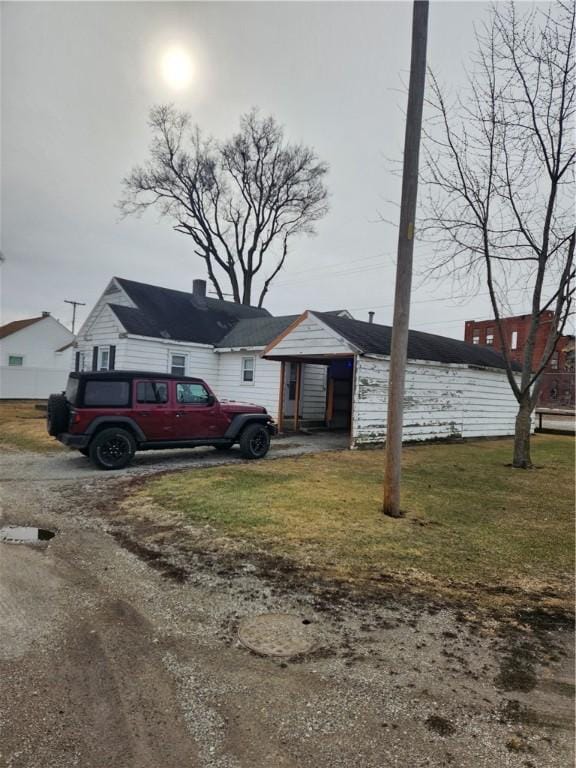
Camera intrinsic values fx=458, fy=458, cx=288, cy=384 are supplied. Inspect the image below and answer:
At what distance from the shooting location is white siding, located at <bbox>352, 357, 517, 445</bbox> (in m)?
13.2

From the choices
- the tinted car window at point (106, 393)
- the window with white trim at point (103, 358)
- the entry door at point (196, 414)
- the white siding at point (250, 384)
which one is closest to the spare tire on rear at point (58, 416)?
the tinted car window at point (106, 393)

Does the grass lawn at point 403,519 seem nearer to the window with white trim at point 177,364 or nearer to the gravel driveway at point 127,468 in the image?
the gravel driveway at point 127,468

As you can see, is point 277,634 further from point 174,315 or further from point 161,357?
point 174,315

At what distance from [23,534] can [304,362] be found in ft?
41.2

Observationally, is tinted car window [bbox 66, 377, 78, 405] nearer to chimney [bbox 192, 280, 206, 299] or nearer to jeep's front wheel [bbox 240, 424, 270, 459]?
jeep's front wheel [bbox 240, 424, 270, 459]

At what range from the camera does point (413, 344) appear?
639 inches

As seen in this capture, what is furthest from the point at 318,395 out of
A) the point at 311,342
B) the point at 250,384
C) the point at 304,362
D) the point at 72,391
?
the point at 72,391

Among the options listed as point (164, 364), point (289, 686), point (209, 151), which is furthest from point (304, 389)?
point (209, 151)

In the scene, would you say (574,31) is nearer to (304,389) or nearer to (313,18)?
(313,18)

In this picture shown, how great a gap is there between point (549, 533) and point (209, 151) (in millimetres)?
34132

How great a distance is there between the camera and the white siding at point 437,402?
1323 cm

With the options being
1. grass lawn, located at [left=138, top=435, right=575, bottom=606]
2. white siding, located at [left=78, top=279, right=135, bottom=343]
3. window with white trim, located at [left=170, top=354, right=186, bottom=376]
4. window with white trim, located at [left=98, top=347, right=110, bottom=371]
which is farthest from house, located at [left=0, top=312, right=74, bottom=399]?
grass lawn, located at [left=138, top=435, right=575, bottom=606]

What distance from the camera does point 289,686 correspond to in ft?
8.86

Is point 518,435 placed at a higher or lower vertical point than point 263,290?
lower
